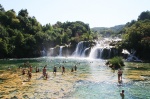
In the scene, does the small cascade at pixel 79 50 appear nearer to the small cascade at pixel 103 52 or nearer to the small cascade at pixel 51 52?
the small cascade at pixel 103 52

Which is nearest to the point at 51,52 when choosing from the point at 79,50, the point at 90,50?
the point at 79,50

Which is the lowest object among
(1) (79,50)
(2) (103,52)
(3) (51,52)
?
(2) (103,52)

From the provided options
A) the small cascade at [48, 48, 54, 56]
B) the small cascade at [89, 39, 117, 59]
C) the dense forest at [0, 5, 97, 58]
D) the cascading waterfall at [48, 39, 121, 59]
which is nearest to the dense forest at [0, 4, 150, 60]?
the dense forest at [0, 5, 97, 58]

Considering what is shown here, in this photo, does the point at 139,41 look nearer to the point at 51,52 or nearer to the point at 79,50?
the point at 79,50

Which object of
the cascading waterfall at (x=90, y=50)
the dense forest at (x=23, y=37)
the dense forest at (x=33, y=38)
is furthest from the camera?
the dense forest at (x=23, y=37)

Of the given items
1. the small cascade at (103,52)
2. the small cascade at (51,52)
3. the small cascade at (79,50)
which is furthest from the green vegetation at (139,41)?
the small cascade at (51,52)

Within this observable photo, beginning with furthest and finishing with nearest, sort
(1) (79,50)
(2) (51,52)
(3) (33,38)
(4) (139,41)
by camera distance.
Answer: (2) (51,52) < (3) (33,38) < (1) (79,50) < (4) (139,41)

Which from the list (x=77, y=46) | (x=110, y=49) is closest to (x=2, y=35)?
(x=77, y=46)

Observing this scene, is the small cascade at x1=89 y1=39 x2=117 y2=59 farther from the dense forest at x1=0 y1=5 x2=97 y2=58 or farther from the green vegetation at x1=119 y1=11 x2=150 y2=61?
the dense forest at x1=0 y1=5 x2=97 y2=58

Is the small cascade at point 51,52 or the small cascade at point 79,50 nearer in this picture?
the small cascade at point 79,50

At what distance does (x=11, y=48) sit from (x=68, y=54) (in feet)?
82.9

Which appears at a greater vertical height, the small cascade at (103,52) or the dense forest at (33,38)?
the dense forest at (33,38)

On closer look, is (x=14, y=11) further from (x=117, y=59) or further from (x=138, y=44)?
(x=117, y=59)

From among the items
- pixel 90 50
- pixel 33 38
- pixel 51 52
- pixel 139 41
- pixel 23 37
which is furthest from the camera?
pixel 51 52
